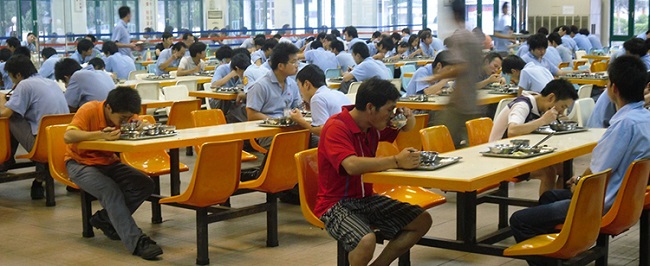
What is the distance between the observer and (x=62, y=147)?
5.66 meters

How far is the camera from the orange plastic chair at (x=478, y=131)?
5.54 m

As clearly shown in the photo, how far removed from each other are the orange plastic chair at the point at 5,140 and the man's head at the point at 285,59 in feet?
6.25

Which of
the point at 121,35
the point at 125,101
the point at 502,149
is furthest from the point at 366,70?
the point at 121,35

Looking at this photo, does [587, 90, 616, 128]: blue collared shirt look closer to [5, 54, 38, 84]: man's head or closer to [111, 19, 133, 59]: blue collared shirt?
[5, 54, 38, 84]: man's head

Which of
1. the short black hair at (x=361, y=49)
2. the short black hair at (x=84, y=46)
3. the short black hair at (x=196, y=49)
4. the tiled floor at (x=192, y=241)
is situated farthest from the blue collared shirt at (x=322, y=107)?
the short black hair at (x=84, y=46)

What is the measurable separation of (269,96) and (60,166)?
5.78ft

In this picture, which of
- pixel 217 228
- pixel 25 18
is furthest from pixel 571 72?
pixel 25 18

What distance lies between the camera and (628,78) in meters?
4.25

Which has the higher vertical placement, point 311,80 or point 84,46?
point 84,46

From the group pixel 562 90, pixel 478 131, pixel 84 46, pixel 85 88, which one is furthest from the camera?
pixel 84 46

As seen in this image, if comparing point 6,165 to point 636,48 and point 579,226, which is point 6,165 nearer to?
point 579,226

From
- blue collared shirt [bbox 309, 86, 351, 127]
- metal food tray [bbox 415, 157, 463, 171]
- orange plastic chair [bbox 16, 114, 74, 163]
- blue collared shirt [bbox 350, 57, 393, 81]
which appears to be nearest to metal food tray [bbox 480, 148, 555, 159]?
metal food tray [bbox 415, 157, 463, 171]

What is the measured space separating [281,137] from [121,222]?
99cm

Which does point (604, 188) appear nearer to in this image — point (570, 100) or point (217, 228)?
point (570, 100)
